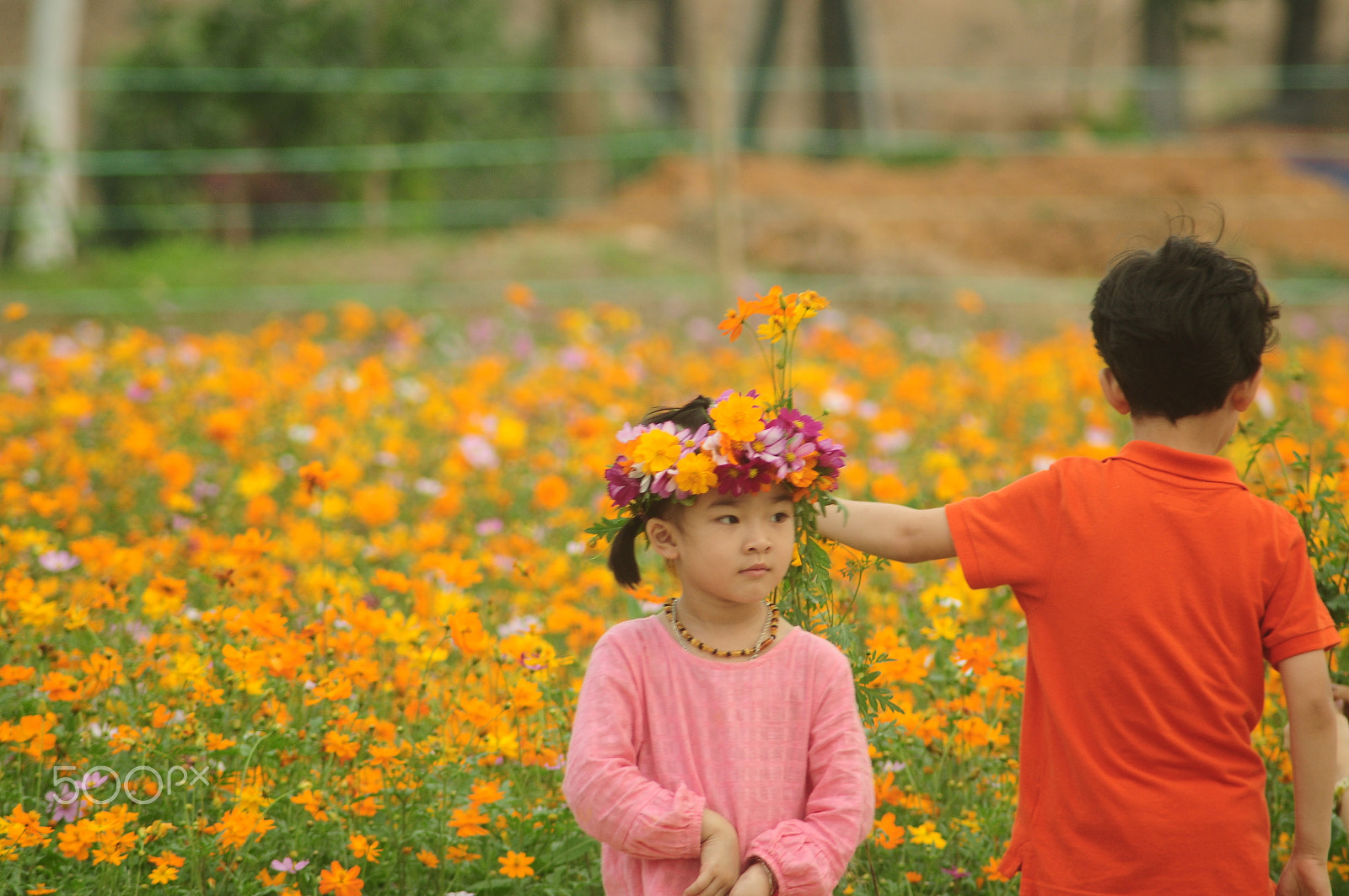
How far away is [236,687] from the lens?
2367 mm

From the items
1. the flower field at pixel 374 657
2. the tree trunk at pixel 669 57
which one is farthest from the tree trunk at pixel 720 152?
the tree trunk at pixel 669 57

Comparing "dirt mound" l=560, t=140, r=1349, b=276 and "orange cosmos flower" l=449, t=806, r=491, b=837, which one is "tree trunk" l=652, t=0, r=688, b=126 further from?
"orange cosmos flower" l=449, t=806, r=491, b=837

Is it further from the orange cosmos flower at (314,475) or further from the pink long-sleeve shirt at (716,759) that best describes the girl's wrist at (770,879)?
the orange cosmos flower at (314,475)

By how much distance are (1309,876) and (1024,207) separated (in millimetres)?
11698

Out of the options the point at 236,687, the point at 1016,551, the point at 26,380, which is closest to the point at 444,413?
the point at 26,380

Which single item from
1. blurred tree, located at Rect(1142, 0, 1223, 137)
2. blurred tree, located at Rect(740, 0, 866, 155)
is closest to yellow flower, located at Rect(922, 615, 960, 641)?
blurred tree, located at Rect(740, 0, 866, 155)

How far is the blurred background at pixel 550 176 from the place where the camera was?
9195 mm

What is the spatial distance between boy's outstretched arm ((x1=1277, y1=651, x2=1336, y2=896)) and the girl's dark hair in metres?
0.82

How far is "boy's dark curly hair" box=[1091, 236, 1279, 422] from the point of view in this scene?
1.80m

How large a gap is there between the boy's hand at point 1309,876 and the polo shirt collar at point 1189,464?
19.3 inches

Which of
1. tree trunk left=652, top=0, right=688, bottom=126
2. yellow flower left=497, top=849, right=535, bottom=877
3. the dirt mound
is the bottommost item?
yellow flower left=497, top=849, right=535, bottom=877

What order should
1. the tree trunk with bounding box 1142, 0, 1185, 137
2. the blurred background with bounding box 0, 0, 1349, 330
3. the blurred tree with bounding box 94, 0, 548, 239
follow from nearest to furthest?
the blurred background with bounding box 0, 0, 1349, 330
the blurred tree with bounding box 94, 0, 548, 239
the tree trunk with bounding box 1142, 0, 1185, 137

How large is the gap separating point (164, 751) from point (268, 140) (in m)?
13.2

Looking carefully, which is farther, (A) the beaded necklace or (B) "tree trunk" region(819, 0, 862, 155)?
(B) "tree trunk" region(819, 0, 862, 155)
